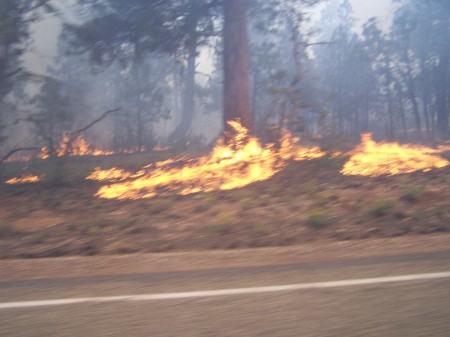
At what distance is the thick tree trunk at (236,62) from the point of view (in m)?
16.3

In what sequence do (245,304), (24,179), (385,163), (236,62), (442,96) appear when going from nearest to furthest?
(245,304), (385,163), (24,179), (236,62), (442,96)

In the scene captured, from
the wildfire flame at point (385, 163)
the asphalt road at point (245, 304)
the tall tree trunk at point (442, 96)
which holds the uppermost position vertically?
the tall tree trunk at point (442, 96)

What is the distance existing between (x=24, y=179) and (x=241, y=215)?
8.83m

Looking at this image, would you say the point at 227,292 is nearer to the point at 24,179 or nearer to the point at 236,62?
the point at 24,179

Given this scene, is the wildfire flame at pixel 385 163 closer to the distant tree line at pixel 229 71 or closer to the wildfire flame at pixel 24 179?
the distant tree line at pixel 229 71

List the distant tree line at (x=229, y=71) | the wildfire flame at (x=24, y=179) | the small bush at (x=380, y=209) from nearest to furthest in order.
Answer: the small bush at (x=380, y=209), the wildfire flame at (x=24, y=179), the distant tree line at (x=229, y=71)

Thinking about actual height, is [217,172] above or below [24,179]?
below

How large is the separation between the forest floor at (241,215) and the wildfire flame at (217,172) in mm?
569

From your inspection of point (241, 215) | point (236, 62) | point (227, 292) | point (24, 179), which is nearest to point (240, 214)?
point (241, 215)

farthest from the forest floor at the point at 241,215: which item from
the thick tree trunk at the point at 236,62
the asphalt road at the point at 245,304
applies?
the thick tree trunk at the point at 236,62

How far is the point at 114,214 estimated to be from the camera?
9.02 m

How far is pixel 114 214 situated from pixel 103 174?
5.25 m

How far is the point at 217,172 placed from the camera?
40.9 feet

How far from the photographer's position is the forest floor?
6961mm
